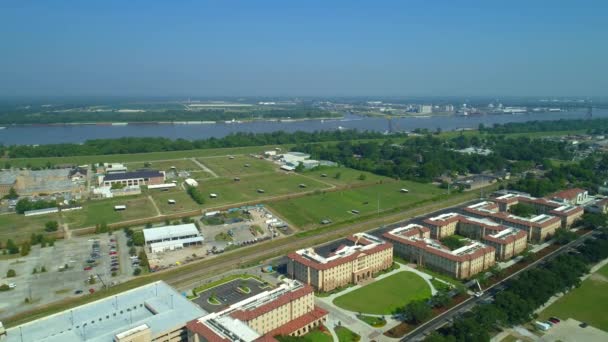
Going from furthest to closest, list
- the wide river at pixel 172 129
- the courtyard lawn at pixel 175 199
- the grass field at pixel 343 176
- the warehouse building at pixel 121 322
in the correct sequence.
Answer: the wide river at pixel 172 129
the grass field at pixel 343 176
the courtyard lawn at pixel 175 199
the warehouse building at pixel 121 322

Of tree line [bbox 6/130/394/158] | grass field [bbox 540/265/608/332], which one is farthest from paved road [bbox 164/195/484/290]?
tree line [bbox 6/130/394/158]

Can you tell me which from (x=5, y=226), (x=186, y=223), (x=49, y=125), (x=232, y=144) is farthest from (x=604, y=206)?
(x=49, y=125)

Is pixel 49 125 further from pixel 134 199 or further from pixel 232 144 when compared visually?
pixel 134 199

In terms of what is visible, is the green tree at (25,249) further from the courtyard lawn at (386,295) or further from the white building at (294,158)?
the white building at (294,158)

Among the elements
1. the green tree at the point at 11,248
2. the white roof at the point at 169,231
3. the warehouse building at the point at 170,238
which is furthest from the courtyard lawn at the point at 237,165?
the green tree at the point at 11,248

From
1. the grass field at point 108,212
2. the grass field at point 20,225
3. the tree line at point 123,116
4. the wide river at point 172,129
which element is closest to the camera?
the grass field at point 20,225

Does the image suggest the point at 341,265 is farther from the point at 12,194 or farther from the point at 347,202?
the point at 12,194

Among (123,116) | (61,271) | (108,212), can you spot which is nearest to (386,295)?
(61,271)
